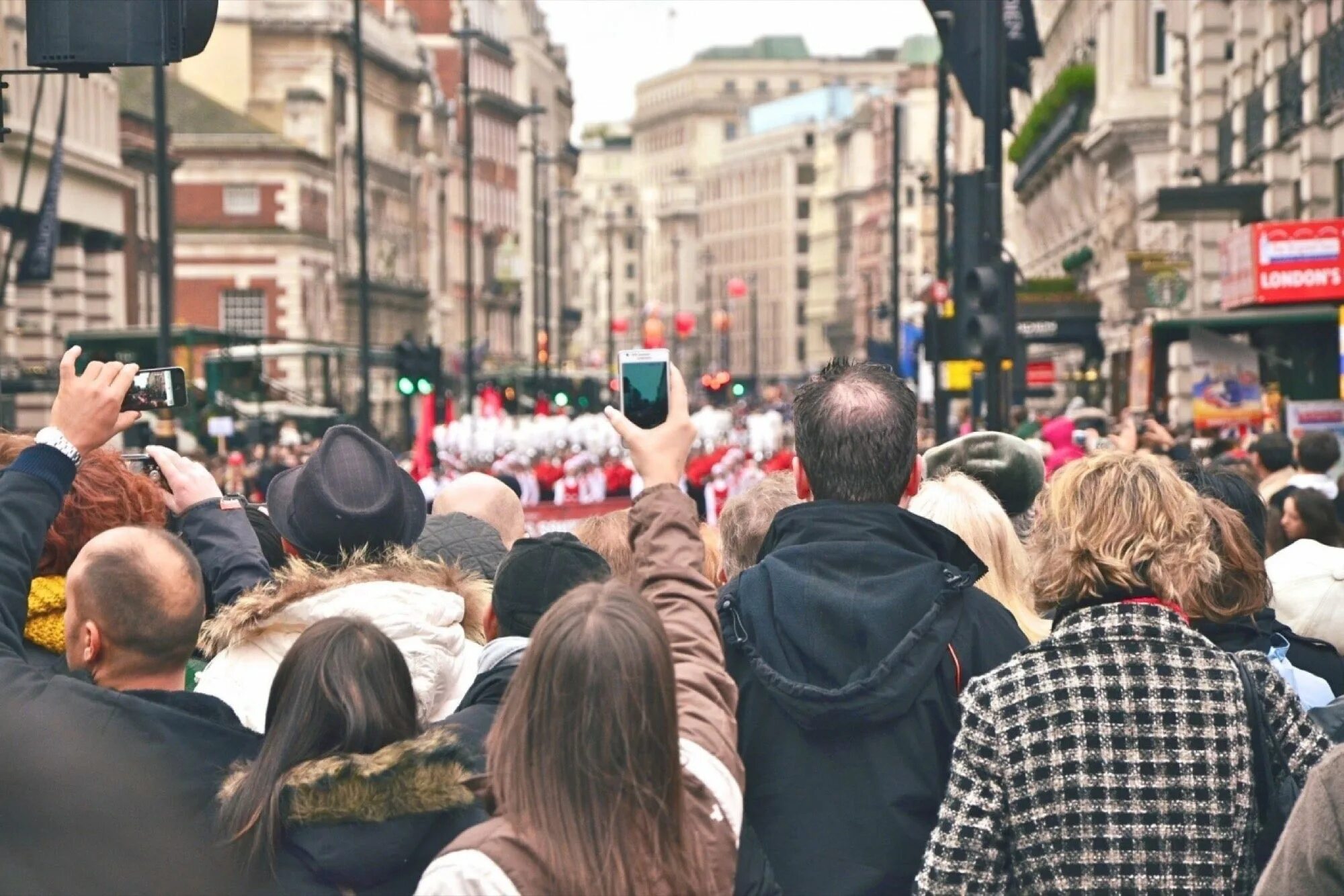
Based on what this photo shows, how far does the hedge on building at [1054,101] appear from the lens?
4812cm

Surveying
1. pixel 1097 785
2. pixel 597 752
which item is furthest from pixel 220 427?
pixel 597 752

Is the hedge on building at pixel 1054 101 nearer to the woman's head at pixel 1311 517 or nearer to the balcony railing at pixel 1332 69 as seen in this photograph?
the balcony railing at pixel 1332 69

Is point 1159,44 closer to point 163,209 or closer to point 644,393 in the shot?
point 163,209

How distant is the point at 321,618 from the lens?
16.5 feet

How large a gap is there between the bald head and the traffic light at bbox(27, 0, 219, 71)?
188cm

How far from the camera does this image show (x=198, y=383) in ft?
169

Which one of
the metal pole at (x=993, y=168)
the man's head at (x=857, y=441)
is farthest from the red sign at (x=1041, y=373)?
the man's head at (x=857, y=441)

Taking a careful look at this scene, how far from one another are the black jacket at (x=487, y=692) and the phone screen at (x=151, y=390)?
1077 mm

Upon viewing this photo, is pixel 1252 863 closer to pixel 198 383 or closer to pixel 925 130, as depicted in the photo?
pixel 198 383

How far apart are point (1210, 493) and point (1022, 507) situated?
1409 millimetres

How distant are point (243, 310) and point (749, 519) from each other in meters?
71.5

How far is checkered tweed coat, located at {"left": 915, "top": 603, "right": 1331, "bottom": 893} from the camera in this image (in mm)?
4453

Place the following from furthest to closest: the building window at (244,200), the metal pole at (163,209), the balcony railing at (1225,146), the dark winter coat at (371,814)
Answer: the building window at (244,200), the balcony railing at (1225,146), the metal pole at (163,209), the dark winter coat at (371,814)

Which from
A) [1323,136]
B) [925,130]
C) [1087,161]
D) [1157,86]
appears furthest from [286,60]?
[925,130]
